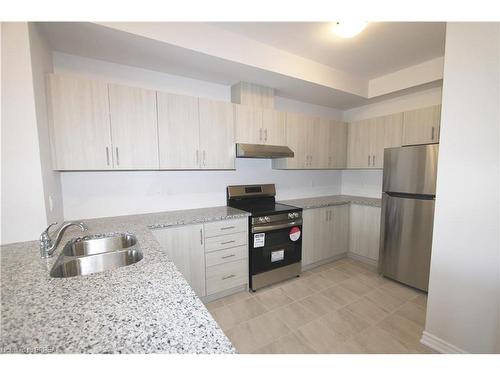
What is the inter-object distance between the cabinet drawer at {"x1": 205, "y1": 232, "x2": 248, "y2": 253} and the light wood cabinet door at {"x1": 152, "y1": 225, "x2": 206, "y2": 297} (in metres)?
0.07

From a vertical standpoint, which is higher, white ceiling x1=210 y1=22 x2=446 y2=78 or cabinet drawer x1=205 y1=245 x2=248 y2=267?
white ceiling x1=210 y1=22 x2=446 y2=78

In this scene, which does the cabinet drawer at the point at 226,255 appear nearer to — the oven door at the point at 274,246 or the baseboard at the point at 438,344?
the oven door at the point at 274,246

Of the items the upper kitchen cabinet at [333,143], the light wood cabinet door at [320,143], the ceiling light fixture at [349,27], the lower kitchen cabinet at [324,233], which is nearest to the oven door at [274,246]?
the lower kitchen cabinet at [324,233]

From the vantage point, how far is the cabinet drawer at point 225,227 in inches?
87.6

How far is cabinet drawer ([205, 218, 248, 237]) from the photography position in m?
2.22

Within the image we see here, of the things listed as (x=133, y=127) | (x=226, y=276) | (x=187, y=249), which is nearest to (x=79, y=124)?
(x=133, y=127)

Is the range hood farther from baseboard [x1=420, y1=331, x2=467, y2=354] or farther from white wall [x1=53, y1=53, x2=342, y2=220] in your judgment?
baseboard [x1=420, y1=331, x2=467, y2=354]

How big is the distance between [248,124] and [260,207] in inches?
41.7

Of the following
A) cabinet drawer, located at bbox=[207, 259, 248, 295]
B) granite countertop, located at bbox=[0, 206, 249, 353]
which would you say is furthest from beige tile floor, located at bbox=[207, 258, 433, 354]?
granite countertop, located at bbox=[0, 206, 249, 353]

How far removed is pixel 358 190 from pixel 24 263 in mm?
4101

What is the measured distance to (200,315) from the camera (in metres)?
0.72

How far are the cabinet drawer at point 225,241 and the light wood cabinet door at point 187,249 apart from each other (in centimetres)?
7

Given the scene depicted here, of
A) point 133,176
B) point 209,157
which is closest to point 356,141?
point 209,157
